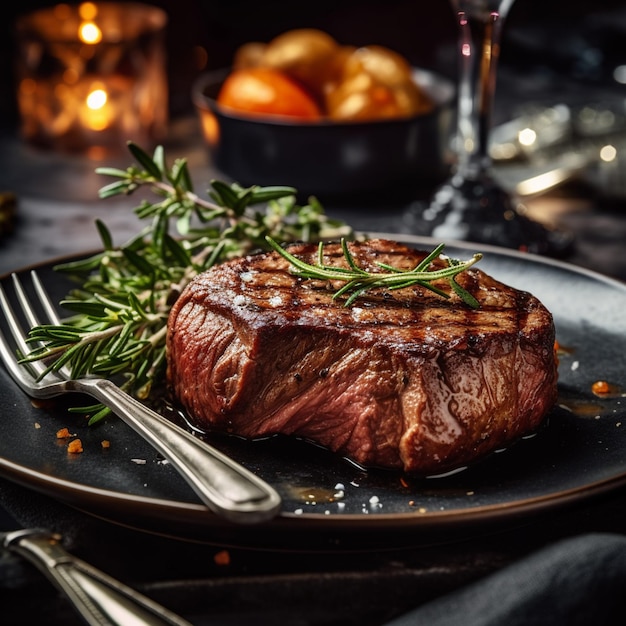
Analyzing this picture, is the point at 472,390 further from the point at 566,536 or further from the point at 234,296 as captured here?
the point at 234,296

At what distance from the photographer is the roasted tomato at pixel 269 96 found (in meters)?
3.49

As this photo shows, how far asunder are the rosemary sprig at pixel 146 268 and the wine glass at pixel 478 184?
3.05 ft

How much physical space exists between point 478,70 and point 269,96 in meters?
0.76

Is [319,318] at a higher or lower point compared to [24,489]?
higher

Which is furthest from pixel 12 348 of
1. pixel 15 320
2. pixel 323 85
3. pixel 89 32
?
pixel 89 32

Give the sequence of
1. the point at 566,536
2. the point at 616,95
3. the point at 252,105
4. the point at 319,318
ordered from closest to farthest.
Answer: the point at 566,536
the point at 319,318
the point at 252,105
the point at 616,95

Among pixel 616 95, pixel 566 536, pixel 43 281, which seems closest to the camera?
pixel 566 536

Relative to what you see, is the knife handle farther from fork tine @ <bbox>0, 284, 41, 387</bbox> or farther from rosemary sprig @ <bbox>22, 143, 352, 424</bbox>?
fork tine @ <bbox>0, 284, 41, 387</bbox>

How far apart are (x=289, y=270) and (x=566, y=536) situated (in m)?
0.68

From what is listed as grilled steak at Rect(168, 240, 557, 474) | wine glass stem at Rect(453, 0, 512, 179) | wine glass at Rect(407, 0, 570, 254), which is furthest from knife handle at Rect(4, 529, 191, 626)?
wine glass stem at Rect(453, 0, 512, 179)

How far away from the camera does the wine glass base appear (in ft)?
10.5

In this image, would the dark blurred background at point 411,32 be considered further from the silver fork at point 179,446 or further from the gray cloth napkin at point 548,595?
the gray cloth napkin at point 548,595

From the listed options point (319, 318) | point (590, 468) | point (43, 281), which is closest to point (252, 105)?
point (43, 281)

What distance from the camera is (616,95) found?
5160 mm
